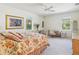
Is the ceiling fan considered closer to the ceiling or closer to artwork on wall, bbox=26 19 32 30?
the ceiling

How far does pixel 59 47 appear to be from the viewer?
72.0 inches

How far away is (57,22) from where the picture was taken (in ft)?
6.20

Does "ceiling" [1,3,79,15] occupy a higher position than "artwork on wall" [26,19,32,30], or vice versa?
"ceiling" [1,3,79,15]

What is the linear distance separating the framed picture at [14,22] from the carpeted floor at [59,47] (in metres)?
0.55

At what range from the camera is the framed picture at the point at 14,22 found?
1771 mm

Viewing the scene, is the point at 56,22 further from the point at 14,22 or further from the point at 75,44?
the point at 14,22

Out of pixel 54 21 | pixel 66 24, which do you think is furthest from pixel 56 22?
pixel 66 24

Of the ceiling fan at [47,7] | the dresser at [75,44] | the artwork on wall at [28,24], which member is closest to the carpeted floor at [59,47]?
the dresser at [75,44]

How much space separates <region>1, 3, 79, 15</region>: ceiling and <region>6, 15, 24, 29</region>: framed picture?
18 cm

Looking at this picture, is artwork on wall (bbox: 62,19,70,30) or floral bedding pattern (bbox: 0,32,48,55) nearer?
floral bedding pattern (bbox: 0,32,48,55)

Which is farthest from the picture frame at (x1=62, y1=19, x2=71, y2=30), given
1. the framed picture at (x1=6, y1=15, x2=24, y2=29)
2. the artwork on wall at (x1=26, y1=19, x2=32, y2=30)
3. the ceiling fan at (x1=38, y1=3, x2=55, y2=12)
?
the framed picture at (x1=6, y1=15, x2=24, y2=29)

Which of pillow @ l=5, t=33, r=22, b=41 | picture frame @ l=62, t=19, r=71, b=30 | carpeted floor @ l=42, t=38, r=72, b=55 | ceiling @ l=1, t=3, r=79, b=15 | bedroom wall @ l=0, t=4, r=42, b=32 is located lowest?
carpeted floor @ l=42, t=38, r=72, b=55

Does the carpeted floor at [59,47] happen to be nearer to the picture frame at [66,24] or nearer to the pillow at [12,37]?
the picture frame at [66,24]

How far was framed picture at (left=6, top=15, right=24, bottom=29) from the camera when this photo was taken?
1771mm
